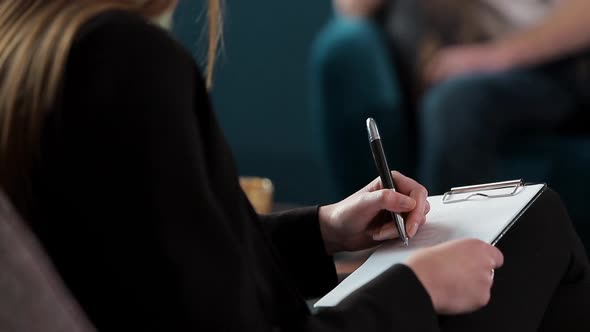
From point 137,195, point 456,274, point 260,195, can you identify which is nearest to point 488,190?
point 456,274

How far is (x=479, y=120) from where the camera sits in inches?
88.9

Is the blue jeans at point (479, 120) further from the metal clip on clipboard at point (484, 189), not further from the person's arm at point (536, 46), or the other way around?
the metal clip on clipboard at point (484, 189)

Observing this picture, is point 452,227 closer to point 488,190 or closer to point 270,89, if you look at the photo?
point 488,190

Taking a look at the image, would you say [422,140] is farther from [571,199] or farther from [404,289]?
[404,289]

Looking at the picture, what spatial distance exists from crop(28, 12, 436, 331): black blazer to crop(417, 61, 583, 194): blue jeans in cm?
159

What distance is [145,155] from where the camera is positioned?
26.2 inches

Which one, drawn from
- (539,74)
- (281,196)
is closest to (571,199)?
(539,74)

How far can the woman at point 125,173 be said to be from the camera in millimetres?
666

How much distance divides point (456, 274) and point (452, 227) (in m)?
0.15

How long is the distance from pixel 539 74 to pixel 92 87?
187 centimetres

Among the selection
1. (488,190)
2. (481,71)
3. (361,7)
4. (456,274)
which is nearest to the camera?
(456,274)

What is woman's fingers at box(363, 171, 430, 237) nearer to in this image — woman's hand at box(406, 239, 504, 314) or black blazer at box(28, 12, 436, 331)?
woman's hand at box(406, 239, 504, 314)

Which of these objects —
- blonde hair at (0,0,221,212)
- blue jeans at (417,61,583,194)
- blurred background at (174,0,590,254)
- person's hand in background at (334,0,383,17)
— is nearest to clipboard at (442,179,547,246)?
blonde hair at (0,0,221,212)

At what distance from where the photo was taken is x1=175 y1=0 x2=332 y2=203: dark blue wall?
314 cm
